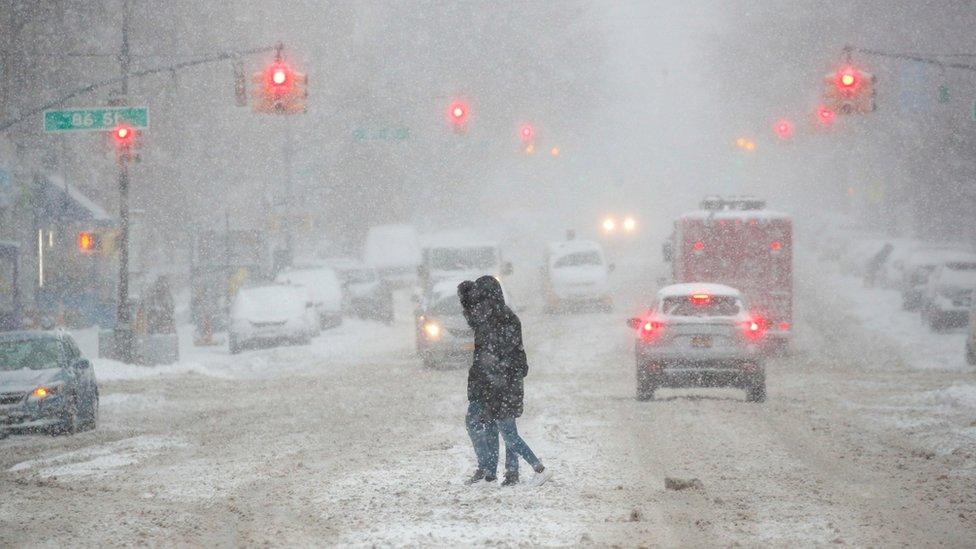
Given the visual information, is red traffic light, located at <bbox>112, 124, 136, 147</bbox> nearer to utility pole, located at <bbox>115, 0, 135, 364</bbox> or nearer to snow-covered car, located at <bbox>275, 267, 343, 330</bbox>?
utility pole, located at <bbox>115, 0, 135, 364</bbox>

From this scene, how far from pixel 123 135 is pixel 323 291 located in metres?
11.6

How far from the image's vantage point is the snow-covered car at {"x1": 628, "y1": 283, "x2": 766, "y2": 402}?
1917 cm

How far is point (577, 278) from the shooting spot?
1556 inches

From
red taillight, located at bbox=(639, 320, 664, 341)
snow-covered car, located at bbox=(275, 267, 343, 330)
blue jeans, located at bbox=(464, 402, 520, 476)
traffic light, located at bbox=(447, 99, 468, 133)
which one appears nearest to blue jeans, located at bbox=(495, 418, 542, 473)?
blue jeans, located at bbox=(464, 402, 520, 476)

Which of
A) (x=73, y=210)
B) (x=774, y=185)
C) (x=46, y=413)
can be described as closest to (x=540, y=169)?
(x=774, y=185)

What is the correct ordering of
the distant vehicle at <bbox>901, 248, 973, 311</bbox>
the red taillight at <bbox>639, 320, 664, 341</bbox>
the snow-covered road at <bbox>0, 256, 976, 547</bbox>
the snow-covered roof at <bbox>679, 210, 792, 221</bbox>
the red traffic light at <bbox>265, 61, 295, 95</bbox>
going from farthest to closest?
1. the distant vehicle at <bbox>901, 248, 973, 311</bbox>
2. the snow-covered roof at <bbox>679, 210, 792, 221</bbox>
3. the red traffic light at <bbox>265, 61, 295, 95</bbox>
4. the red taillight at <bbox>639, 320, 664, 341</bbox>
5. the snow-covered road at <bbox>0, 256, 976, 547</bbox>

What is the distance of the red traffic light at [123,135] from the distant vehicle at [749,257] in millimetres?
11225

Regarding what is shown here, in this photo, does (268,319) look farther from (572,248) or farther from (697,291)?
(697,291)

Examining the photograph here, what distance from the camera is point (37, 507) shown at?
12117 millimetres

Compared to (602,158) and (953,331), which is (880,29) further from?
(602,158)

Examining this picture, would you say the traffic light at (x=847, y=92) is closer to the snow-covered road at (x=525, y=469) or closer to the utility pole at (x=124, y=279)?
the snow-covered road at (x=525, y=469)

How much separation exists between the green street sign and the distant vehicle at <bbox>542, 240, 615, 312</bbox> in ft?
49.7

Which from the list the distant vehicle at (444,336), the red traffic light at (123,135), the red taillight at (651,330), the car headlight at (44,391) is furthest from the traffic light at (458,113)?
the car headlight at (44,391)

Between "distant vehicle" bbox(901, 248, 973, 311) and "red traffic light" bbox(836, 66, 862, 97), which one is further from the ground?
"red traffic light" bbox(836, 66, 862, 97)
